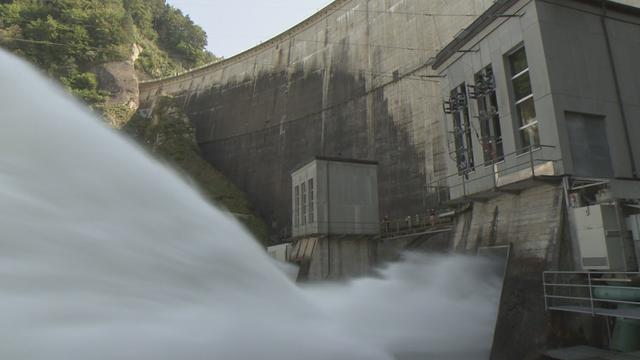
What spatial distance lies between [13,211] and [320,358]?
4391 mm

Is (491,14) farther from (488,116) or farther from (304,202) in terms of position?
(304,202)

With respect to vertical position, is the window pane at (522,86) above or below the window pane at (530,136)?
above

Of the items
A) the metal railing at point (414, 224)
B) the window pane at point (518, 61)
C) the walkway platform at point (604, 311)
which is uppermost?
the window pane at point (518, 61)

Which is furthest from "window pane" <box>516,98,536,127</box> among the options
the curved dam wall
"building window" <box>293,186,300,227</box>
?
"building window" <box>293,186,300,227</box>

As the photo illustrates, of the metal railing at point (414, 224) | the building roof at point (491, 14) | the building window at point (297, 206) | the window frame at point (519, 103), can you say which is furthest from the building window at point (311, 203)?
the window frame at point (519, 103)

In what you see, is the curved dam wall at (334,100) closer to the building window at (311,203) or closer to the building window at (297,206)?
the building window at (311,203)

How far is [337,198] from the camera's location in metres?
23.7

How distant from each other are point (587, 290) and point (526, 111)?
578 centimetres

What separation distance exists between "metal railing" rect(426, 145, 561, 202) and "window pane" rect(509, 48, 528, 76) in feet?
9.06

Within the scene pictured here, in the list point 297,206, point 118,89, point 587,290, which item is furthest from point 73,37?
point 587,290

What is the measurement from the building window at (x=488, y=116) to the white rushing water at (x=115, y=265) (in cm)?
870

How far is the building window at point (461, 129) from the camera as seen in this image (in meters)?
16.3

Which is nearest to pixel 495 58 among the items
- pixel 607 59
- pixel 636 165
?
pixel 607 59

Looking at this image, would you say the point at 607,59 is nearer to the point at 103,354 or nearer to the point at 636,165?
the point at 636,165
